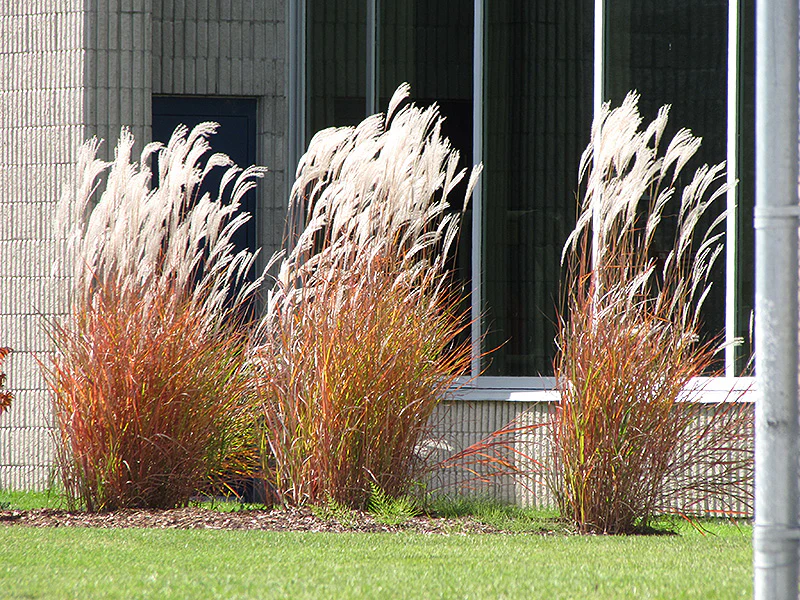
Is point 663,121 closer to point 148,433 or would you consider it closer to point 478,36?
point 478,36

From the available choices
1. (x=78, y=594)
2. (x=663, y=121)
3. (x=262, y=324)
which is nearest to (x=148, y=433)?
(x=262, y=324)

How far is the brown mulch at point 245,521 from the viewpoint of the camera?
4812 millimetres

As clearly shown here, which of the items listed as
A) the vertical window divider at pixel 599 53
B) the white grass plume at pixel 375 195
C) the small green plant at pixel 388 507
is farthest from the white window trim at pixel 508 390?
the vertical window divider at pixel 599 53

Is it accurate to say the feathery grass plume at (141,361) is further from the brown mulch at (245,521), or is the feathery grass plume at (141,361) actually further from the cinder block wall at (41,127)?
the cinder block wall at (41,127)

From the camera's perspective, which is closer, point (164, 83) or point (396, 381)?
point (396, 381)

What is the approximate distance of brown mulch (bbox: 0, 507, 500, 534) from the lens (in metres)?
4.81

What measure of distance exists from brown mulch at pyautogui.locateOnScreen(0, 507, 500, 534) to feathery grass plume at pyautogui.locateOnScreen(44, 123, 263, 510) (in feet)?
0.53

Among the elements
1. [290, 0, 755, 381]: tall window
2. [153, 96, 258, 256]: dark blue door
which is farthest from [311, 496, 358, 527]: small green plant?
[153, 96, 258, 256]: dark blue door

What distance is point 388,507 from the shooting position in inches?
197

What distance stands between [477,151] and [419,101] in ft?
1.59

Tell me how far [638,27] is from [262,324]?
2.73 metres

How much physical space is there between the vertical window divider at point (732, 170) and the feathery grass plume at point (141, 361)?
2.62m

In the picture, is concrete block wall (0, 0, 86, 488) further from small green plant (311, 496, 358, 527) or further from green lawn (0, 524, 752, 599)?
small green plant (311, 496, 358, 527)

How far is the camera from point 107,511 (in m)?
5.18
